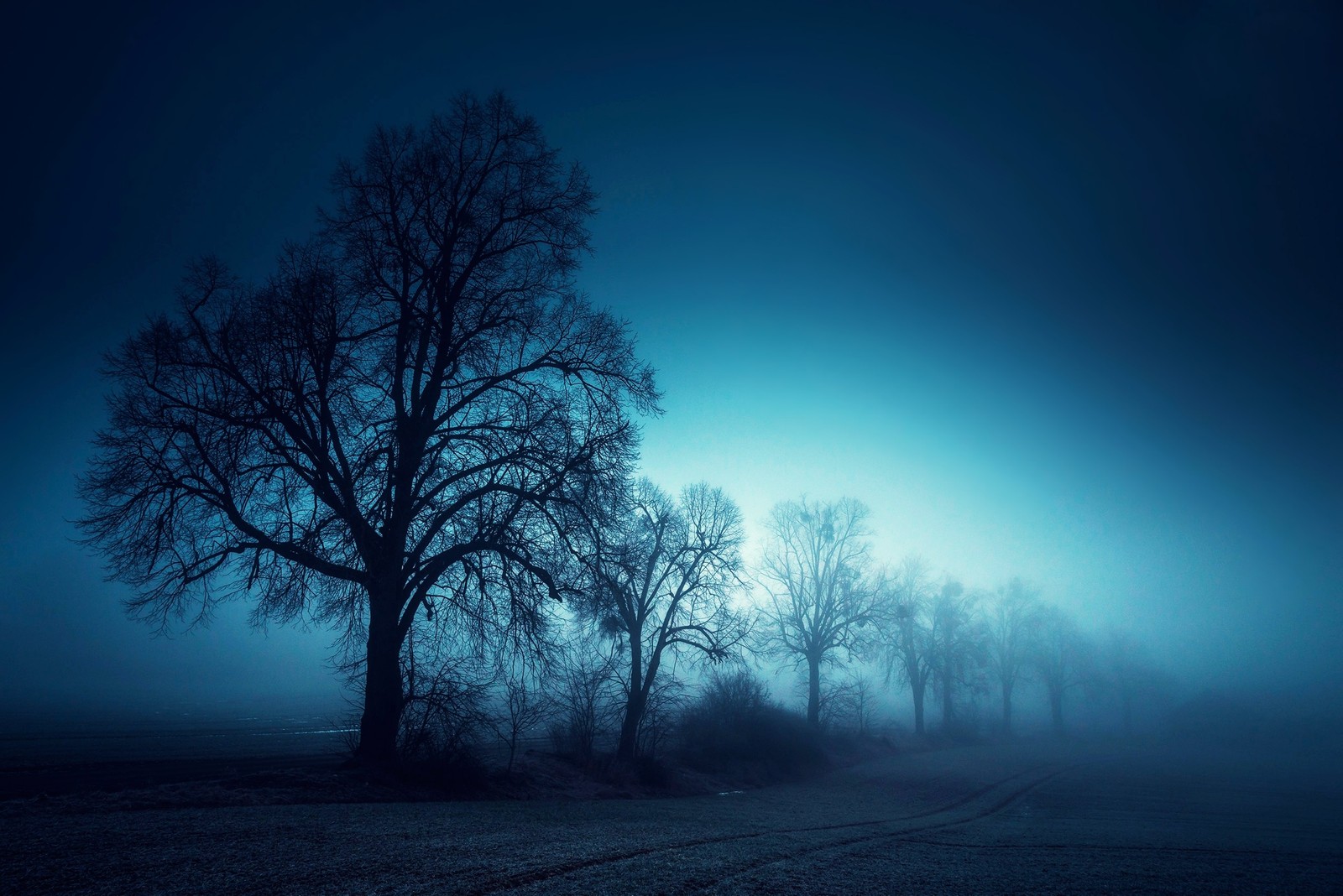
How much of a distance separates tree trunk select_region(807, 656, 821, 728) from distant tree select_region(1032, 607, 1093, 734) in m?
40.6

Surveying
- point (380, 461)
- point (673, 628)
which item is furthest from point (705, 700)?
point (380, 461)

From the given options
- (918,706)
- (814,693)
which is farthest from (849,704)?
(918,706)

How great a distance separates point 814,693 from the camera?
33.9 metres

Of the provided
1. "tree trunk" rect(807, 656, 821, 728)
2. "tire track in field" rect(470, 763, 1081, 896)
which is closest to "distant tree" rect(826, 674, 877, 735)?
"tree trunk" rect(807, 656, 821, 728)

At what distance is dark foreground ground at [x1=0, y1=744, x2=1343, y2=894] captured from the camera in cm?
518

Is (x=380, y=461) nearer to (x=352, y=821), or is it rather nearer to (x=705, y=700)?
(x=352, y=821)

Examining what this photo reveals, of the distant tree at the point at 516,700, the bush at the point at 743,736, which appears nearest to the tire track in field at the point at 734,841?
the distant tree at the point at 516,700

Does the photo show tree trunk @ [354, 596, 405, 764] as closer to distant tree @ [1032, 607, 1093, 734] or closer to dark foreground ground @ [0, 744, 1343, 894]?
dark foreground ground @ [0, 744, 1343, 894]

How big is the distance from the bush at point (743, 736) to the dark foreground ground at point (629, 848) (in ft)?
23.0

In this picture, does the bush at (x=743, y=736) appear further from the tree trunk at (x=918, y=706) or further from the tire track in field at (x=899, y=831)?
the tree trunk at (x=918, y=706)

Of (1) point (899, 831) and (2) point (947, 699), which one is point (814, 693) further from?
(1) point (899, 831)

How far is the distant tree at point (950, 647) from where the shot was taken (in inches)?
1918

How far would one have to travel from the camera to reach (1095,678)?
71688 mm

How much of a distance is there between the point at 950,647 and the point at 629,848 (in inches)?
1911
